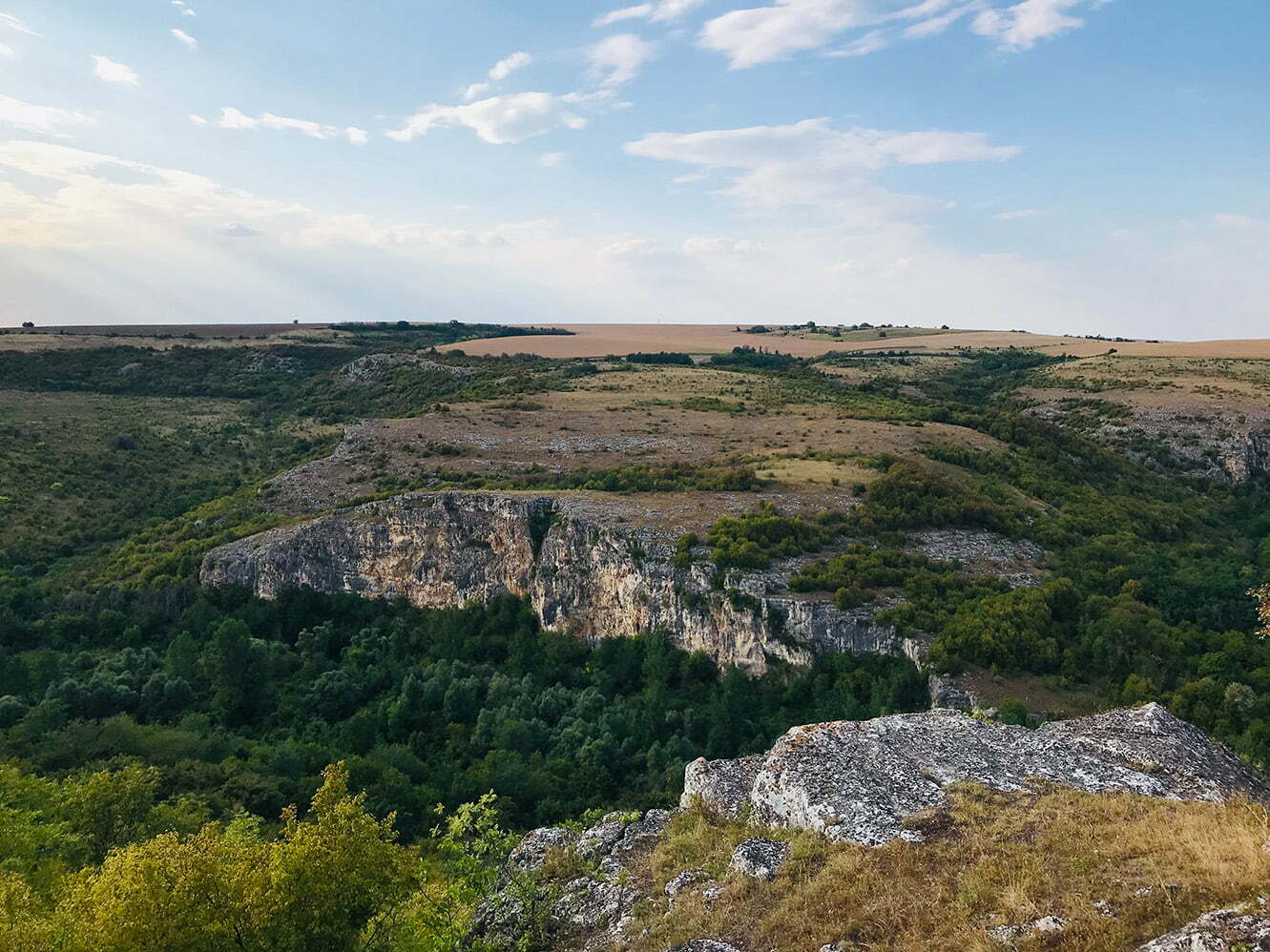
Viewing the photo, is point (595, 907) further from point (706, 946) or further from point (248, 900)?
point (248, 900)

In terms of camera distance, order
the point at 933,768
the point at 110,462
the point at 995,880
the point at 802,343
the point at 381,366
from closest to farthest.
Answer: the point at 995,880 → the point at 933,768 → the point at 110,462 → the point at 381,366 → the point at 802,343

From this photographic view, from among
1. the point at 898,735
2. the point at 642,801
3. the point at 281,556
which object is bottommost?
the point at 642,801

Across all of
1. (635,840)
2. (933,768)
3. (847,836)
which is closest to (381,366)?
(635,840)

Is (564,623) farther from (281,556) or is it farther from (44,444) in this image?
(44,444)

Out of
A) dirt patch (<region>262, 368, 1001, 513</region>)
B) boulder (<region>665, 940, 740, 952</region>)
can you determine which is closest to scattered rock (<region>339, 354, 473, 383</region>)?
dirt patch (<region>262, 368, 1001, 513</region>)

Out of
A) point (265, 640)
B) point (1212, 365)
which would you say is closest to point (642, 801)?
point (265, 640)
